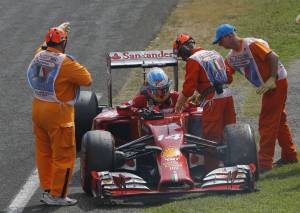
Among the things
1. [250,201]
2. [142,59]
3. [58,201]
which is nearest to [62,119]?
[58,201]

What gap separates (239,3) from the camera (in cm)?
2617

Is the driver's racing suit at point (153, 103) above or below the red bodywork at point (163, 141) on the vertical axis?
above

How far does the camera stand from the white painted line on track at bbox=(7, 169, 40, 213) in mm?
11383

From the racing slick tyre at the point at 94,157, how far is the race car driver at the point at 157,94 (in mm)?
1307

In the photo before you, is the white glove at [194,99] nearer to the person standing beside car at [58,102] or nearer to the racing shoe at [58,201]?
the person standing beside car at [58,102]

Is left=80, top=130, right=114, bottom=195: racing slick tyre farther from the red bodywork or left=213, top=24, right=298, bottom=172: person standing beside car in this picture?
left=213, top=24, right=298, bottom=172: person standing beside car

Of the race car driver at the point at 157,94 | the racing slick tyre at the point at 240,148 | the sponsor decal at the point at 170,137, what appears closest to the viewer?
the racing slick tyre at the point at 240,148

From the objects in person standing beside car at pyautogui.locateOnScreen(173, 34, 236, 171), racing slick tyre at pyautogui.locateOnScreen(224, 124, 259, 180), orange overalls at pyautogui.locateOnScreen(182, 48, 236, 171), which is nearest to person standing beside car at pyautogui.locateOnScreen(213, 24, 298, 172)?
person standing beside car at pyautogui.locateOnScreen(173, 34, 236, 171)

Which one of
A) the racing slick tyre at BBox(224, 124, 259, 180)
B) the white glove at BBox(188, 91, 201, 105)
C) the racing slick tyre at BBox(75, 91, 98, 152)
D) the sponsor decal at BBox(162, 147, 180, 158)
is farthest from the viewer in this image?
the racing slick tyre at BBox(75, 91, 98, 152)

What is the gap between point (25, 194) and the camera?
12.0 metres

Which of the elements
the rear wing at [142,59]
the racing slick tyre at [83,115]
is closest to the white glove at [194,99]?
the rear wing at [142,59]

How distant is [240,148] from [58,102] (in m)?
2.26

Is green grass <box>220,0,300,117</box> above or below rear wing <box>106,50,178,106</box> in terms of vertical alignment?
below

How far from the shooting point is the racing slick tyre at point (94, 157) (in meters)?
11.4
